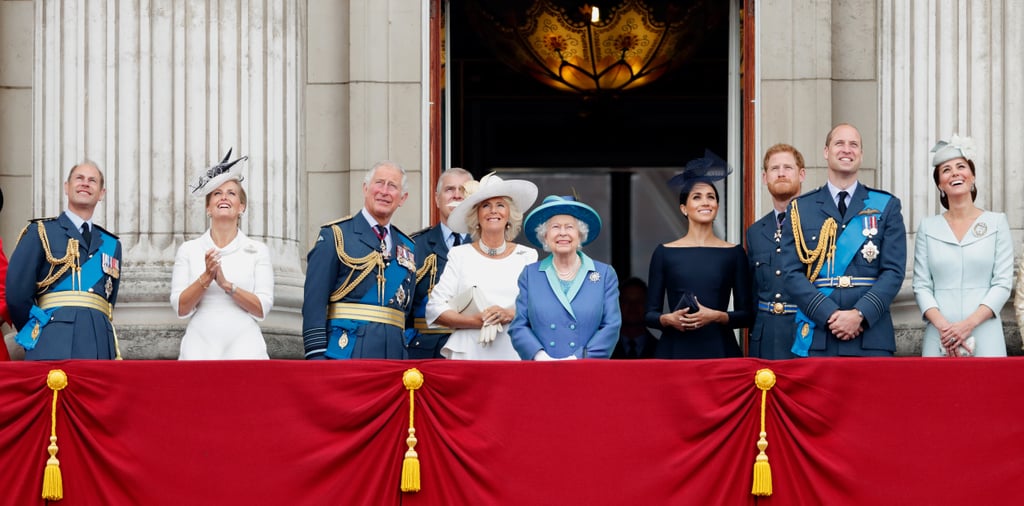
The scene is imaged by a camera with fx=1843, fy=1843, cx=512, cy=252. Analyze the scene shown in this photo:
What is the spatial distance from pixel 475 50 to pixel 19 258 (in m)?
8.84

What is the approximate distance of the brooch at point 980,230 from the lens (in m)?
9.63

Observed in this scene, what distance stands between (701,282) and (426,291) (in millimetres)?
1528

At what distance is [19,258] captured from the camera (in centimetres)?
955

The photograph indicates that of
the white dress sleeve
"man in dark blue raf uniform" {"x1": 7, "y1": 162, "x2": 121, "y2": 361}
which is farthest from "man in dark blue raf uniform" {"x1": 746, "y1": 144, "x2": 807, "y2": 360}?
"man in dark blue raf uniform" {"x1": 7, "y1": 162, "x2": 121, "y2": 361}

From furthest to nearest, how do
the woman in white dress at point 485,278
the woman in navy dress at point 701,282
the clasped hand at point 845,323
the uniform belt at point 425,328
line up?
the uniform belt at point 425,328, the woman in navy dress at point 701,282, the woman in white dress at point 485,278, the clasped hand at point 845,323

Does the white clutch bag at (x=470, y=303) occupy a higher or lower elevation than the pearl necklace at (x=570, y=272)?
lower

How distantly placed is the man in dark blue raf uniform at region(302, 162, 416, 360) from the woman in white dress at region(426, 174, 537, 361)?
9.5 inches

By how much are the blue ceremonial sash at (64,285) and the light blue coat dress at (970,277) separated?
169 inches

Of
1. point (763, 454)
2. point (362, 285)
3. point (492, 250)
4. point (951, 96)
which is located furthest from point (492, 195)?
point (951, 96)

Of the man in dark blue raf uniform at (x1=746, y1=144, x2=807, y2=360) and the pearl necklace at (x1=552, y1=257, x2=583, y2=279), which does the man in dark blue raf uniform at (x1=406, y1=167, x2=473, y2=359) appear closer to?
the pearl necklace at (x1=552, y1=257, x2=583, y2=279)

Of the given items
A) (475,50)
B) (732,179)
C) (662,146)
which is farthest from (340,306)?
(662,146)

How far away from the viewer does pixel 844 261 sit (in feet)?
30.9

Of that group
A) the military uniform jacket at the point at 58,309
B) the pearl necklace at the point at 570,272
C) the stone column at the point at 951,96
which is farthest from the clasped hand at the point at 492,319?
the stone column at the point at 951,96

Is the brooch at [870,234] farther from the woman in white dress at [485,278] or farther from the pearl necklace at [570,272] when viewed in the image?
the woman in white dress at [485,278]
